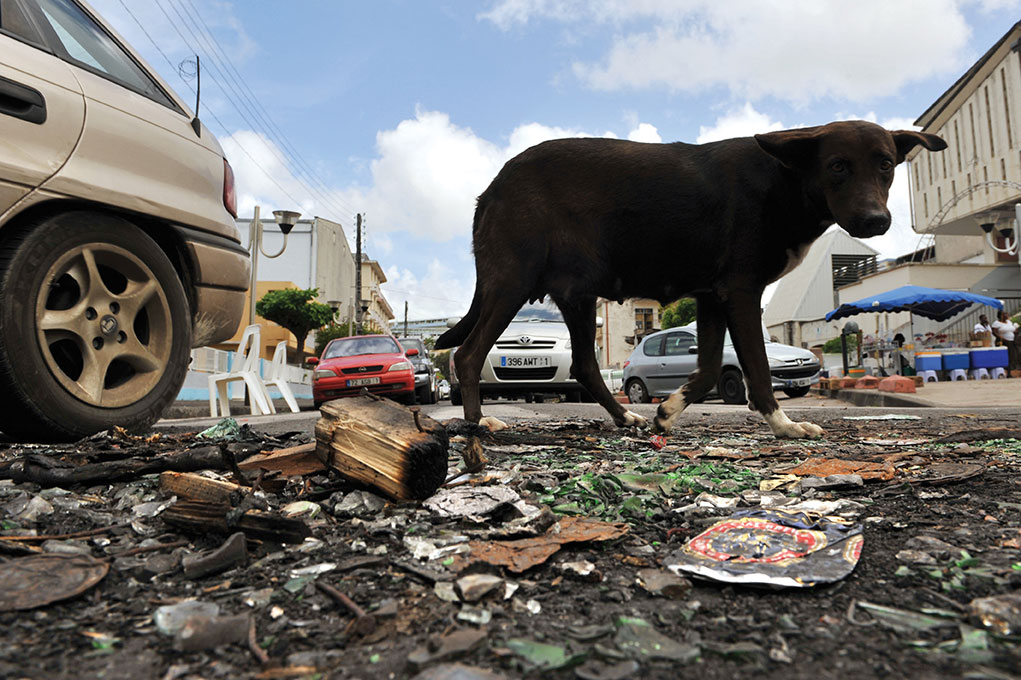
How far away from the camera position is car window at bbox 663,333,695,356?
12492 millimetres

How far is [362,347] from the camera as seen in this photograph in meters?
12.9

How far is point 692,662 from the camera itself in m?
1.09

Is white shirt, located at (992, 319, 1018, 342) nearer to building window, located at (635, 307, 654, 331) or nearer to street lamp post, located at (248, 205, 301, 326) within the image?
street lamp post, located at (248, 205, 301, 326)

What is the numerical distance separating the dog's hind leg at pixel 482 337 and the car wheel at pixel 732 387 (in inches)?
350

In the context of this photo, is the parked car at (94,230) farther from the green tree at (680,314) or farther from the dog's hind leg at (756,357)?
the green tree at (680,314)

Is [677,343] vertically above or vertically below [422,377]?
above

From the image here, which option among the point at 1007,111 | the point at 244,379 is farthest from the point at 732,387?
the point at 1007,111

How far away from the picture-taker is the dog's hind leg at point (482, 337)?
3469mm

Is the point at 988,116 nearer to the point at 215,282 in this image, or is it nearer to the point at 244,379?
the point at 244,379

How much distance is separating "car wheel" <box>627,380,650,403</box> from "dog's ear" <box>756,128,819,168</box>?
32.0 feet

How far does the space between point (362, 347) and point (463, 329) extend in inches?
366

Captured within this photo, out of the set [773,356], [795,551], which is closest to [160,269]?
[795,551]

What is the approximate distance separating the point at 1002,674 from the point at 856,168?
9.44ft

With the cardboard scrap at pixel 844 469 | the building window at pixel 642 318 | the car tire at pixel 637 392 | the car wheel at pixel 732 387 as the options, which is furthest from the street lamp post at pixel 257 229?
the building window at pixel 642 318
